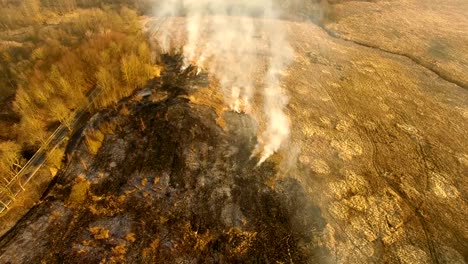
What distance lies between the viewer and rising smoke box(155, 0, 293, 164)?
93.8ft

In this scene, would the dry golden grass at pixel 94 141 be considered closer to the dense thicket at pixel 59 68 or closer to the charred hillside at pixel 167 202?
the charred hillside at pixel 167 202

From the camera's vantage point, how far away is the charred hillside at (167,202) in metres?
18.1

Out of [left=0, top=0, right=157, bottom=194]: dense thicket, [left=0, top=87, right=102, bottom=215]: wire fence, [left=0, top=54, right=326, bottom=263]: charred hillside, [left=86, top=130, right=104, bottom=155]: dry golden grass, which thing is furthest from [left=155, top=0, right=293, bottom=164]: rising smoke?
[left=0, top=87, right=102, bottom=215]: wire fence

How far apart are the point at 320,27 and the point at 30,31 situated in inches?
1752

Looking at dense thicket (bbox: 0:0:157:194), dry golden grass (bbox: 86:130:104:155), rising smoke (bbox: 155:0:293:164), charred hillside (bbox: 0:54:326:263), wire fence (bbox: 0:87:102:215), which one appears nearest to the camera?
charred hillside (bbox: 0:54:326:263)

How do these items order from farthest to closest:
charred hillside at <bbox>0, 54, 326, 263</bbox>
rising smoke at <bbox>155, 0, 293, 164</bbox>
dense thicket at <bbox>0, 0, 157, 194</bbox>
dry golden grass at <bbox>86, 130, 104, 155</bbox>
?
1. rising smoke at <bbox>155, 0, 293, 164</bbox>
2. dense thicket at <bbox>0, 0, 157, 194</bbox>
3. dry golden grass at <bbox>86, 130, 104, 155</bbox>
4. charred hillside at <bbox>0, 54, 326, 263</bbox>

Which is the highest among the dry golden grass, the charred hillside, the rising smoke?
the rising smoke

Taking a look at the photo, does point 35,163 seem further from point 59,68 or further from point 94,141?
point 59,68

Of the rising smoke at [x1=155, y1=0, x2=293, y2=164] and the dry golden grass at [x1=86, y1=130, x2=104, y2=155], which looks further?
the rising smoke at [x1=155, y1=0, x2=293, y2=164]

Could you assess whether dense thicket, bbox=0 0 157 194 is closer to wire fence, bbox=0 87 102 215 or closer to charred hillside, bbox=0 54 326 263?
wire fence, bbox=0 87 102 215

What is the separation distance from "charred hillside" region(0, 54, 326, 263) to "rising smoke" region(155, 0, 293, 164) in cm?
285

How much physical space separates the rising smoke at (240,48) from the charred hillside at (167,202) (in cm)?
285

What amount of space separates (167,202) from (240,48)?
2544 centimetres

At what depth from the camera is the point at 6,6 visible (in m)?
48.6
